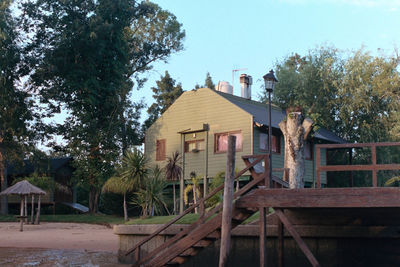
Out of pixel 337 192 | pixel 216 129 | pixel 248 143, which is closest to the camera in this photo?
pixel 337 192

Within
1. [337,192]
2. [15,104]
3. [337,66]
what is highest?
[337,66]

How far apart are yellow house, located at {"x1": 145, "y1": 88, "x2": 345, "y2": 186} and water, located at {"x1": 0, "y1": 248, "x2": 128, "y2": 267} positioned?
10.2 meters

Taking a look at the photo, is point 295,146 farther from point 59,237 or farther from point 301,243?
point 59,237

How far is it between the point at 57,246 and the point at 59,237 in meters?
2.33

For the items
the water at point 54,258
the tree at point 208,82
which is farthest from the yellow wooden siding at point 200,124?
the tree at point 208,82

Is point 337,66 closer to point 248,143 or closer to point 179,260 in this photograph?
point 248,143

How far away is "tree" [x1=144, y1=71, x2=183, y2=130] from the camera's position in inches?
1788

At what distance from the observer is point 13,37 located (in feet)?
102

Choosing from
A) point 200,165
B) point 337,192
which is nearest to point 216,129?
point 200,165

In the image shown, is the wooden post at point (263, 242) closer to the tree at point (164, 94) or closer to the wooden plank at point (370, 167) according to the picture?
the wooden plank at point (370, 167)

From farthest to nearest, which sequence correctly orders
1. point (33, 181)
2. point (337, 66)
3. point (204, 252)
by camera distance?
point (337, 66) → point (33, 181) → point (204, 252)

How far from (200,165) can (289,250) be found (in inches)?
606

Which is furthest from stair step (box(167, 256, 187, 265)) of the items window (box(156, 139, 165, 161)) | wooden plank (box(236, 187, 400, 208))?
window (box(156, 139, 165, 161))

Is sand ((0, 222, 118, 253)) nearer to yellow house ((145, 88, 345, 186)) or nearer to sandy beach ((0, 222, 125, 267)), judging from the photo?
sandy beach ((0, 222, 125, 267))
